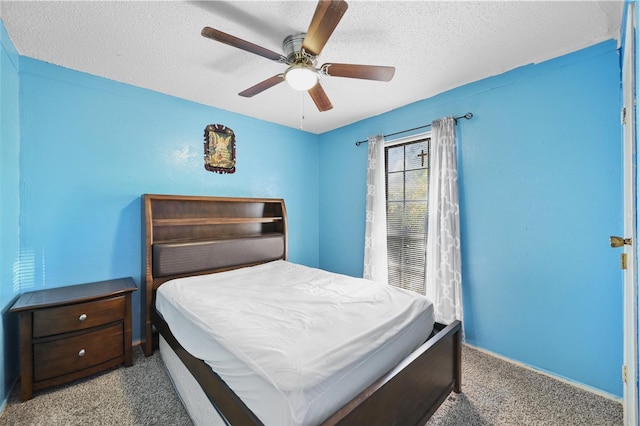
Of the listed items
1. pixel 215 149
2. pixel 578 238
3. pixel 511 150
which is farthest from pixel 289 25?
pixel 578 238

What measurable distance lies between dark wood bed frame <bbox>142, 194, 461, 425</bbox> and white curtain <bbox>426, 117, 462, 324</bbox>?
0.75 m

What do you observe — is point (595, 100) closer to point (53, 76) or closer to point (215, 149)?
point (215, 149)

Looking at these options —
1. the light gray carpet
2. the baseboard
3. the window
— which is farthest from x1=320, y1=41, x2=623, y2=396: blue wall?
the window

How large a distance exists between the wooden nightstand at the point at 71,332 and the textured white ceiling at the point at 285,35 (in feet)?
6.10

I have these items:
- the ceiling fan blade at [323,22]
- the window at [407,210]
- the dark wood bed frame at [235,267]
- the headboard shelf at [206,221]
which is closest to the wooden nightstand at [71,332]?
the dark wood bed frame at [235,267]

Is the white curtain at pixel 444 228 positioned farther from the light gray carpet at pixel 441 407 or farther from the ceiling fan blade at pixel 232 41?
the ceiling fan blade at pixel 232 41

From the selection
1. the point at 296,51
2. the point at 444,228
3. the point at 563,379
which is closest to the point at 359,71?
the point at 296,51

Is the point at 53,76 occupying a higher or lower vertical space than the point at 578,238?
higher

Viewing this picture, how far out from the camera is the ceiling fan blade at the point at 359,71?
5.61ft

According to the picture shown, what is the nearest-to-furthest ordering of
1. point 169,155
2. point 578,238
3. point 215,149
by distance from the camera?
point 578,238
point 169,155
point 215,149

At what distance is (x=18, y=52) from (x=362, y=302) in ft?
10.5

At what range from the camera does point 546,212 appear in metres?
2.10

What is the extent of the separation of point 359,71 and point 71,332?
2.77m

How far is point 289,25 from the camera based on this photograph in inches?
67.4
